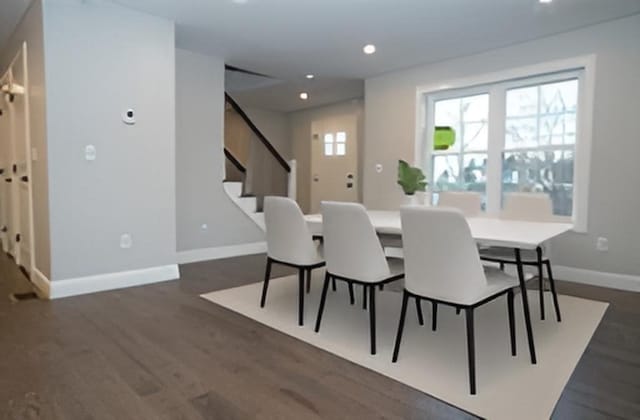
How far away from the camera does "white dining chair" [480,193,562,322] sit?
2.90 meters

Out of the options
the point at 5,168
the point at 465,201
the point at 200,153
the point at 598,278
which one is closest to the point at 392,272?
the point at 465,201

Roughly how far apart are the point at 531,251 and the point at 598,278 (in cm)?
135

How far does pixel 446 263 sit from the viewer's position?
198 centimetres

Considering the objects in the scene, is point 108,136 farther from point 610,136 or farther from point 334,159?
point 334,159

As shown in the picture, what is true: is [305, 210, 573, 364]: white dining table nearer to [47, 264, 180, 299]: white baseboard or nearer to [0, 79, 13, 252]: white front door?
[47, 264, 180, 299]: white baseboard

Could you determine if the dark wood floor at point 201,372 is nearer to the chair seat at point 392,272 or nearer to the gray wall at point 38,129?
the chair seat at point 392,272

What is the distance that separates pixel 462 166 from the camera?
5.01 m

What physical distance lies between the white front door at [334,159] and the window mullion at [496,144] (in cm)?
306

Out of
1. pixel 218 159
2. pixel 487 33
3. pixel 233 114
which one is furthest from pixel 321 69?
pixel 487 33

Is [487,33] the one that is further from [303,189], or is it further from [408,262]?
[303,189]

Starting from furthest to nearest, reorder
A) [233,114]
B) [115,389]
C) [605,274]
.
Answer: [233,114]
[605,274]
[115,389]

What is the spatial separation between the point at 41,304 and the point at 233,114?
11.6 feet

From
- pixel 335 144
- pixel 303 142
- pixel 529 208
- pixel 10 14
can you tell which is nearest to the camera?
pixel 529 208

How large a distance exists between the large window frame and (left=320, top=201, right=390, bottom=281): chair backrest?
107 inches
